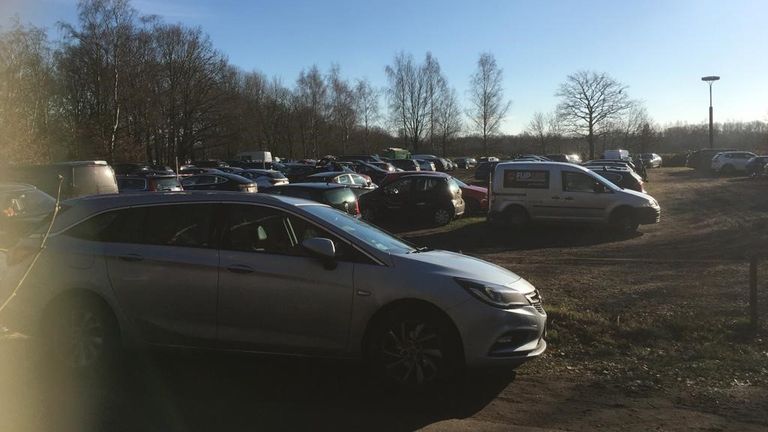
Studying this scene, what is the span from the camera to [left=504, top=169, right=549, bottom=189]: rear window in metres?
16.8

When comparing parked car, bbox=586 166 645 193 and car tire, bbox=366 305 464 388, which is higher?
parked car, bbox=586 166 645 193

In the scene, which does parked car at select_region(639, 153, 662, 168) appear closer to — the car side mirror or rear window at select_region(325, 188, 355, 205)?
rear window at select_region(325, 188, 355, 205)

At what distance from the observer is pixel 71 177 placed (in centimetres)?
1541

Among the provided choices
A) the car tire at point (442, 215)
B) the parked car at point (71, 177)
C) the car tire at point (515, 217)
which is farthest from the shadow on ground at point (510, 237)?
the parked car at point (71, 177)

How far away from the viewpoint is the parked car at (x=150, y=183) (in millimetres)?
21734

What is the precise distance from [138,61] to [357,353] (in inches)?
2262

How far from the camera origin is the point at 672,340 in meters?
6.66

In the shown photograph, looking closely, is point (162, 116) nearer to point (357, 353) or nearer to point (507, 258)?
point (507, 258)

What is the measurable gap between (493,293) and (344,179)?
21.6m

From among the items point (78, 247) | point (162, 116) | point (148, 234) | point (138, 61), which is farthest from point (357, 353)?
point (162, 116)

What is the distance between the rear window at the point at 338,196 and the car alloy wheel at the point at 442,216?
400 cm

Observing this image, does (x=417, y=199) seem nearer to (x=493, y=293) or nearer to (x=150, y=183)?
(x=150, y=183)

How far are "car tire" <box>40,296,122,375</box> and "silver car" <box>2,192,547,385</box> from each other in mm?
12

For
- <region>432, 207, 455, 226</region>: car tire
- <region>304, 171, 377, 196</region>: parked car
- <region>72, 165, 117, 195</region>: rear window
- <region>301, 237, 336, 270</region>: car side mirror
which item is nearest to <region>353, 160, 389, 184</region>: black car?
<region>304, 171, 377, 196</region>: parked car
